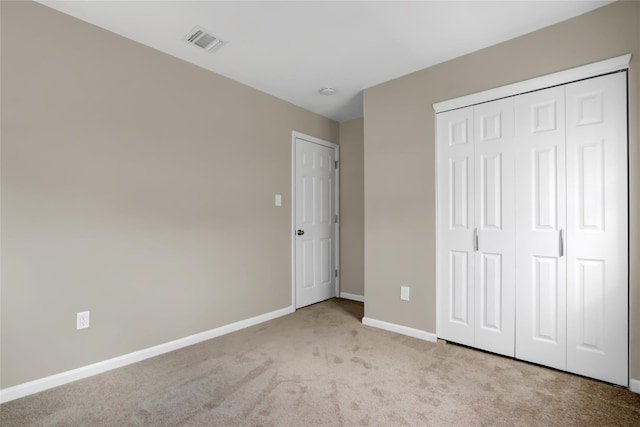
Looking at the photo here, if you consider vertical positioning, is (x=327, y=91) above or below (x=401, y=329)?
above

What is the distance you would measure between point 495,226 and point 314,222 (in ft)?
7.11

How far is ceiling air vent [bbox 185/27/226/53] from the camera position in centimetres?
239

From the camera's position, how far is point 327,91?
3445mm

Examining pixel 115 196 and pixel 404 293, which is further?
pixel 404 293

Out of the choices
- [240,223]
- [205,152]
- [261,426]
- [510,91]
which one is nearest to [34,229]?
[205,152]

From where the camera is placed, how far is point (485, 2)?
81.8 inches

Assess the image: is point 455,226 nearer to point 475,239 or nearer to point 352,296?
point 475,239

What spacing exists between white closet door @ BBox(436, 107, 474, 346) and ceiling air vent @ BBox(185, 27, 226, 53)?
1968 millimetres

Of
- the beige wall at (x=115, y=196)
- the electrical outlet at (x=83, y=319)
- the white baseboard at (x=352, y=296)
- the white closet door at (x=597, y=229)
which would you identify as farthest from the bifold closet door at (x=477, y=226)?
the electrical outlet at (x=83, y=319)

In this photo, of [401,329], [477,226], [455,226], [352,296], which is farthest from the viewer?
[352,296]

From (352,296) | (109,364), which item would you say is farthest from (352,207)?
(109,364)

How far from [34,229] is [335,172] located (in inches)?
128

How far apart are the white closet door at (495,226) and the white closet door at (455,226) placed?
2.3 inches

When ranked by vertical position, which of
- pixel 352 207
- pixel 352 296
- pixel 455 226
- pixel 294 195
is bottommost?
pixel 352 296
